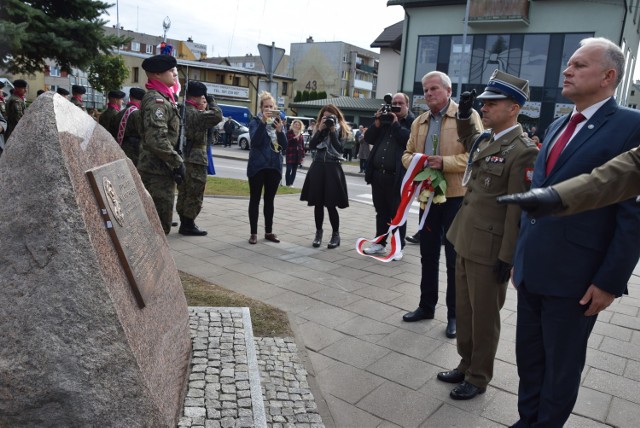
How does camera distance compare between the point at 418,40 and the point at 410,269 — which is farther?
the point at 418,40

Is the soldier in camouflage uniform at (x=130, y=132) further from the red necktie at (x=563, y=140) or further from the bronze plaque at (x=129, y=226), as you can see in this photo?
the red necktie at (x=563, y=140)

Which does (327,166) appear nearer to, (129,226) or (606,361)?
(606,361)

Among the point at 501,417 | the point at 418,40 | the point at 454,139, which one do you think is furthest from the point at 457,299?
the point at 418,40

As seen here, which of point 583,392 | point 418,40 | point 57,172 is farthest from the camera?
point 418,40

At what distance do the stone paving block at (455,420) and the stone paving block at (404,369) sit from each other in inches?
12.6

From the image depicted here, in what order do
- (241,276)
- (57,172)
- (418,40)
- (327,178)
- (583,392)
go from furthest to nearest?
(418,40) < (327,178) < (241,276) < (583,392) < (57,172)

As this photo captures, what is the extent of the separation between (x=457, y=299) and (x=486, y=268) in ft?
1.42

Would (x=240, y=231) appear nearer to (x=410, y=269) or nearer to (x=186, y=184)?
(x=186, y=184)

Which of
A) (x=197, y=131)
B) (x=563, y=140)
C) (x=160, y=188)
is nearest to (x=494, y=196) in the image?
(x=563, y=140)

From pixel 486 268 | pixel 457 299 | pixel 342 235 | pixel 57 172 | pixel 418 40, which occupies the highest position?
pixel 418 40

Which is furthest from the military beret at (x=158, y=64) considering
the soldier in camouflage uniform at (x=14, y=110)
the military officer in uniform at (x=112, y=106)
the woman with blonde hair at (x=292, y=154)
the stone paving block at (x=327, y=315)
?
the woman with blonde hair at (x=292, y=154)

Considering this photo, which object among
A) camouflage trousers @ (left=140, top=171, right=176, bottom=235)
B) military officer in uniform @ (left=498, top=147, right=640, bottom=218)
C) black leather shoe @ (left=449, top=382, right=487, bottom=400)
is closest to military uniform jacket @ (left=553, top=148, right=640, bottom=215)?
military officer in uniform @ (left=498, top=147, right=640, bottom=218)

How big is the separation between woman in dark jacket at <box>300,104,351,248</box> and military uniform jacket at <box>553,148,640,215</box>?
498 centimetres

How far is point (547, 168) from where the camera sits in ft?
8.69
